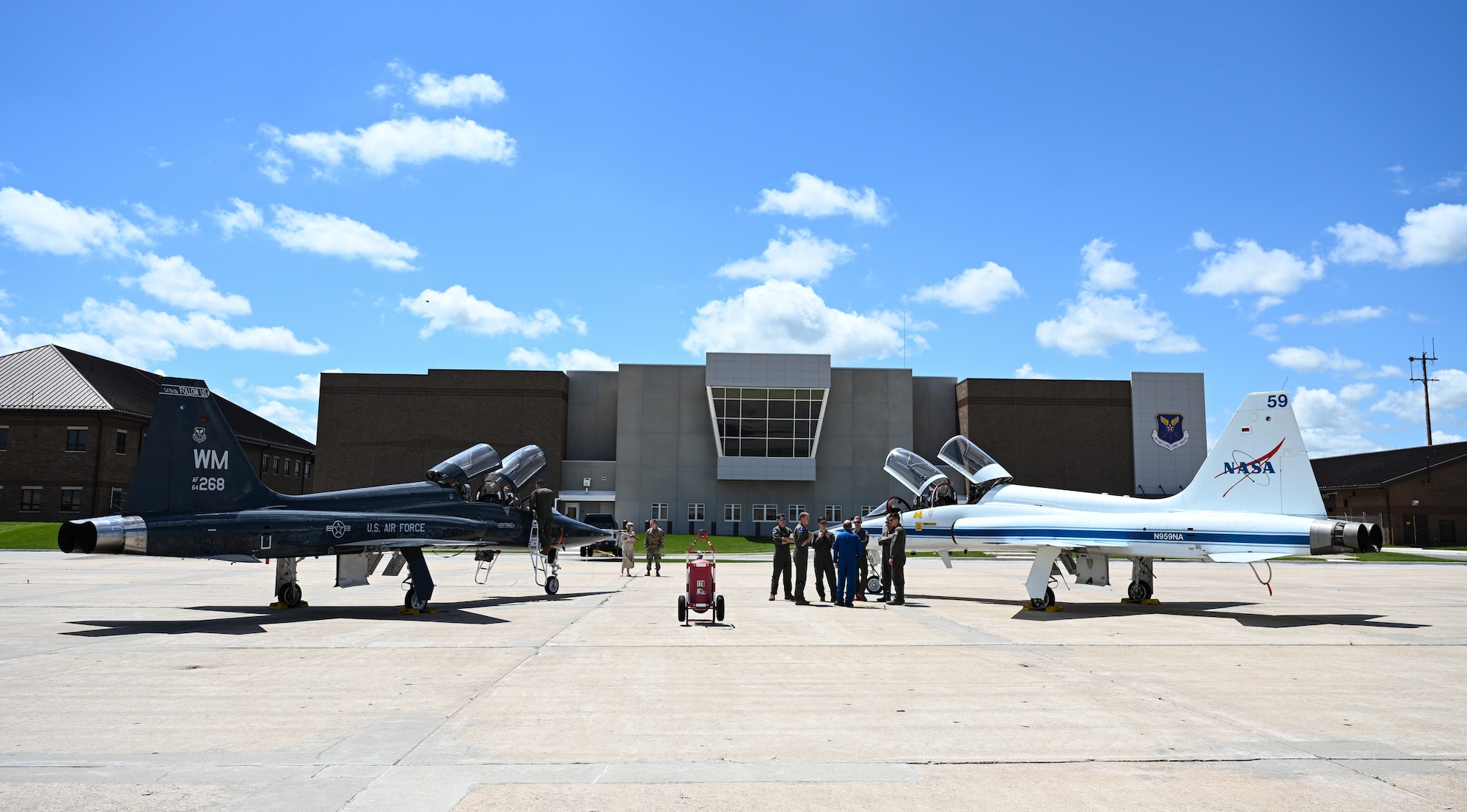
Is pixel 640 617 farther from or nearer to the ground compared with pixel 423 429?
nearer to the ground

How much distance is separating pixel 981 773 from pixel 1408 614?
1498 cm

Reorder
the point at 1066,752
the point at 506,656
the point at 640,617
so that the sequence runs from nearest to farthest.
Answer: the point at 1066,752, the point at 506,656, the point at 640,617

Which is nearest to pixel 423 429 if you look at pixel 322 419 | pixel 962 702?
pixel 322 419

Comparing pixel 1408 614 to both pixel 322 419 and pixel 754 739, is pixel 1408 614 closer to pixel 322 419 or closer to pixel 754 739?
pixel 754 739

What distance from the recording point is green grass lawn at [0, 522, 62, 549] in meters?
40.1

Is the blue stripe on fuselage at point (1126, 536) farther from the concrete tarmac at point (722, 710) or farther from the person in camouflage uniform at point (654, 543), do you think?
the person in camouflage uniform at point (654, 543)

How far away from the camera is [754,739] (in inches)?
249

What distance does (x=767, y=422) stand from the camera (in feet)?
187

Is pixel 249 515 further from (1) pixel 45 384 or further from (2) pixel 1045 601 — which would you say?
(1) pixel 45 384

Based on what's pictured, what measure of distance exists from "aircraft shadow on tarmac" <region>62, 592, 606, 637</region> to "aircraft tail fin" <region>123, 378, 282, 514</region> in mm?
1692

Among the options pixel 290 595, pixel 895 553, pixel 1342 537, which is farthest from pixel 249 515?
pixel 1342 537

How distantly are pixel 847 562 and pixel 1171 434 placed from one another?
162 feet

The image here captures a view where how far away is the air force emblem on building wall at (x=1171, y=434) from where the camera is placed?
192ft

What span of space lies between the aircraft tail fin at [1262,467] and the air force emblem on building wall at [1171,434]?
47246 mm
